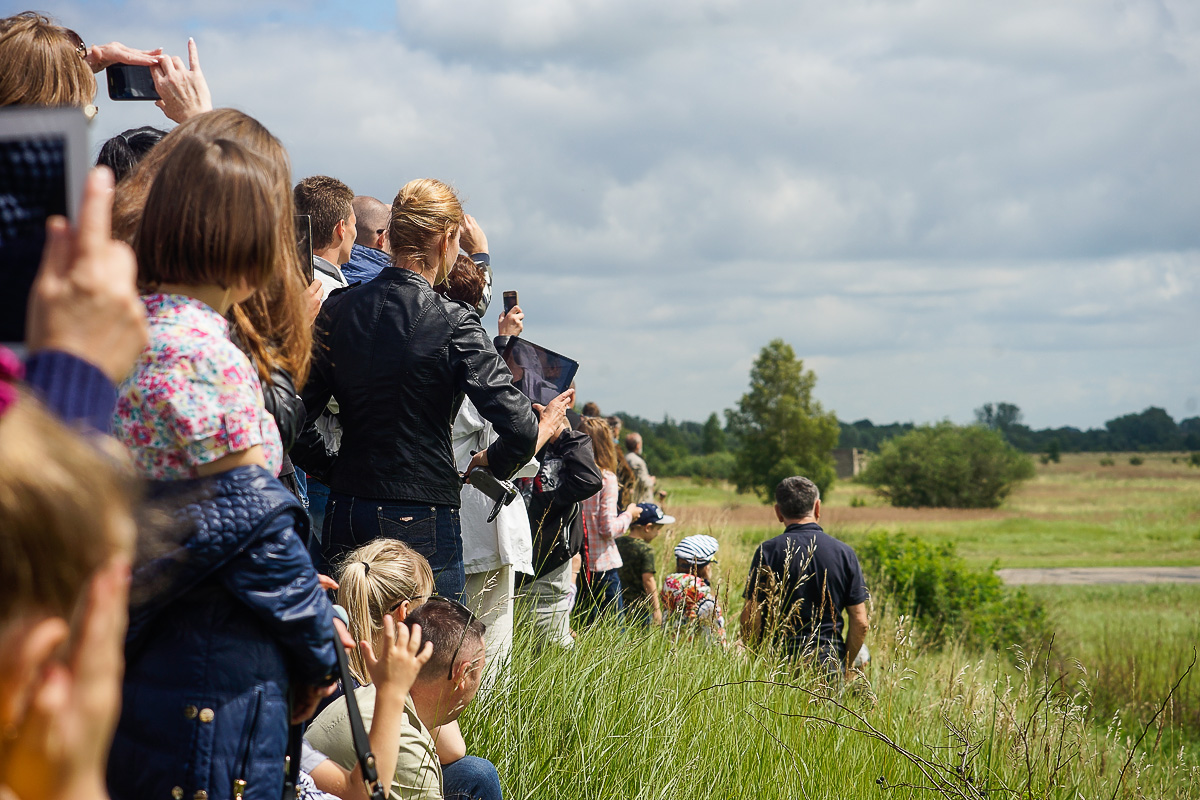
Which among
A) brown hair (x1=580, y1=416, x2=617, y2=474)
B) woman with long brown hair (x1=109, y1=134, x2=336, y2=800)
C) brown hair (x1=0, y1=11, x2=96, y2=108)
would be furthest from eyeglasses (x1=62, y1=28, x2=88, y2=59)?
brown hair (x1=580, y1=416, x2=617, y2=474)

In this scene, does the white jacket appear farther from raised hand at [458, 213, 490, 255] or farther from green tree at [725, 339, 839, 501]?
green tree at [725, 339, 839, 501]

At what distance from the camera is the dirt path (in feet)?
90.7

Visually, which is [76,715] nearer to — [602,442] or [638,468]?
[602,442]

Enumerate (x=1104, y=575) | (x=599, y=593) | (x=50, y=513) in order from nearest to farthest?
(x=50, y=513), (x=599, y=593), (x=1104, y=575)

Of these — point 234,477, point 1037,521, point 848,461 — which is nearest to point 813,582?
point 234,477

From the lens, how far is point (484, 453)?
4016mm

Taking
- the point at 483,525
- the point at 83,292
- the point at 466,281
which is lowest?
the point at 483,525

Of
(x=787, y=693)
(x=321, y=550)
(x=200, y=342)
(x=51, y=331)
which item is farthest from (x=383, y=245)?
(x=51, y=331)

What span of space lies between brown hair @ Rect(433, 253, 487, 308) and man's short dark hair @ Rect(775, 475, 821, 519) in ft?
9.81

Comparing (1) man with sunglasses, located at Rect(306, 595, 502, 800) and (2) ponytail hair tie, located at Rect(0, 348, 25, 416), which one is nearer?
(2) ponytail hair tie, located at Rect(0, 348, 25, 416)

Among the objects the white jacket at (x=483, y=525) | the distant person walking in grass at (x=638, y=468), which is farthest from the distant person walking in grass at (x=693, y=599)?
the distant person walking in grass at (x=638, y=468)

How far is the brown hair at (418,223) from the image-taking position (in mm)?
3766

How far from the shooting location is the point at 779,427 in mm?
52406

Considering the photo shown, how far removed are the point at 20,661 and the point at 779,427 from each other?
52.4 meters
